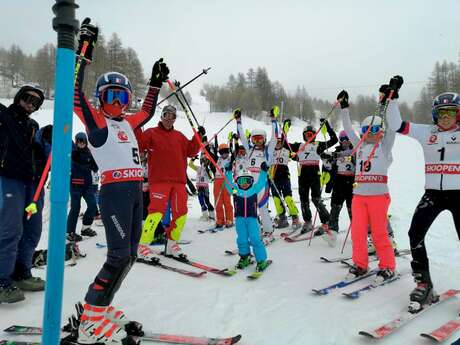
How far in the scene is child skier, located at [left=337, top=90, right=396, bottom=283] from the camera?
4.45m

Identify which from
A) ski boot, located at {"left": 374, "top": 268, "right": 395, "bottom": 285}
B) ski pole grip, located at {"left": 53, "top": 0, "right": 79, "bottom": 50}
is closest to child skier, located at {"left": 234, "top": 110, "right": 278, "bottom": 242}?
ski boot, located at {"left": 374, "top": 268, "right": 395, "bottom": 285}

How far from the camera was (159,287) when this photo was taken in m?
4.30

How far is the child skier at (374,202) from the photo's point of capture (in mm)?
4453

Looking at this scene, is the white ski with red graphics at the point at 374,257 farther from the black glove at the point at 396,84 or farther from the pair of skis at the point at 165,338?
the pair of skis at the point at 165,338

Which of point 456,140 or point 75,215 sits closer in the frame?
point 456,140

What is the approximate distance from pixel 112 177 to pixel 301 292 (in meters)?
2.82

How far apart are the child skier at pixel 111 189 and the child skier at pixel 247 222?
2.35 m

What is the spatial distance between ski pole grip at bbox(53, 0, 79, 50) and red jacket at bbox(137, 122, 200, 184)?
384 centimetres

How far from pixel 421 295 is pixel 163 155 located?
4153mm

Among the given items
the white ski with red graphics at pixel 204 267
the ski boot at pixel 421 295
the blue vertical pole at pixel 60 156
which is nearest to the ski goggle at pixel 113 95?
the blue vertical pole at pixel 60 156

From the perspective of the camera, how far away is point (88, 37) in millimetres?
2684

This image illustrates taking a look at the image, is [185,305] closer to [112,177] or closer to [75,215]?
[112,177]

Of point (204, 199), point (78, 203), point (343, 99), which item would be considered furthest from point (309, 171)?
point (78, 203)

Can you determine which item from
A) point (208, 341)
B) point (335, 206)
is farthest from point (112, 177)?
point (335, 206)
